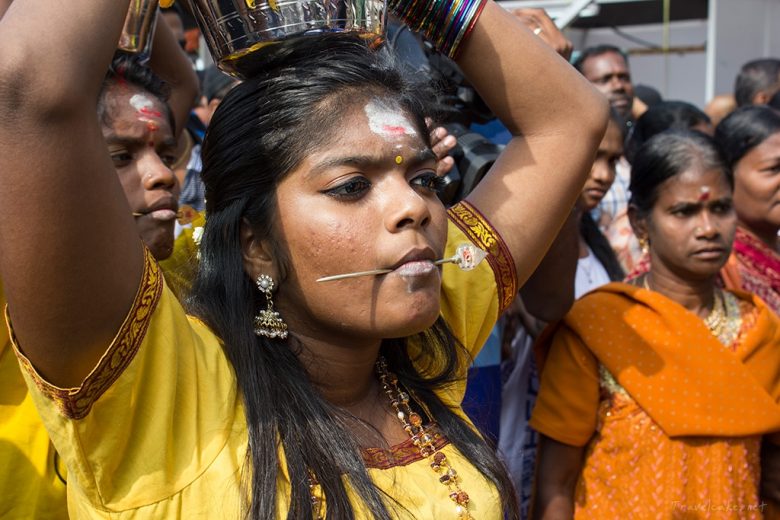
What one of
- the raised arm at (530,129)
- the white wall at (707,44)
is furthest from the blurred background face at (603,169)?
the white wall at (707,44)

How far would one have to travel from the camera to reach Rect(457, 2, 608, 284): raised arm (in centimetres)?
191

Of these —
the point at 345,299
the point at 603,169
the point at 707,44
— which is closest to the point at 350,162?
the point at 345,299

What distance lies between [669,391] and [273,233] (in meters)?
1.43

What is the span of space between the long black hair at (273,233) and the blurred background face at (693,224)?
1284mm

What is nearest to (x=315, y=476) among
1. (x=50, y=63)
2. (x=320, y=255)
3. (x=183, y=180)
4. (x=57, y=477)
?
(x=320, y=255)

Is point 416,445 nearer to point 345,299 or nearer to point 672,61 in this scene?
point 345,299

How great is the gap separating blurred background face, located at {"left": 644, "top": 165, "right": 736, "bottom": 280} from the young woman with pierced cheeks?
0.88 m

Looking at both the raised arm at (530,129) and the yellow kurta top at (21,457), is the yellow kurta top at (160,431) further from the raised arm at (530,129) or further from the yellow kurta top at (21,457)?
the raised arm at (530,129)

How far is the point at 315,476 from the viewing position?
1438 mm

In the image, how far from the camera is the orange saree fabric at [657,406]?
2.42 m

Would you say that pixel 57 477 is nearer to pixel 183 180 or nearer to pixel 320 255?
pixel 320 255

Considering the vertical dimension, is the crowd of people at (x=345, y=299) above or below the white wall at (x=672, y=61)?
above

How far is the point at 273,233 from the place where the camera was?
1563mm

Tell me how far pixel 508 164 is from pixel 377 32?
0.52 meters
